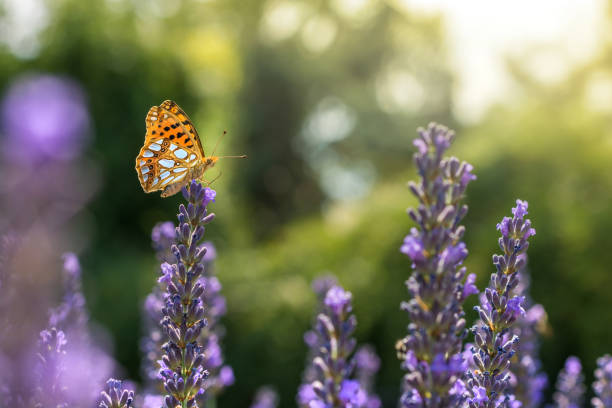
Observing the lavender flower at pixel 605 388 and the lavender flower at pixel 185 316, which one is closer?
the lavender flower at pixel 185 316

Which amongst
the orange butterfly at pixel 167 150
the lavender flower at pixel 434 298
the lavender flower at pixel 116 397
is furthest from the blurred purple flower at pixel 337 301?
the orange butterfly at pixel 167 150

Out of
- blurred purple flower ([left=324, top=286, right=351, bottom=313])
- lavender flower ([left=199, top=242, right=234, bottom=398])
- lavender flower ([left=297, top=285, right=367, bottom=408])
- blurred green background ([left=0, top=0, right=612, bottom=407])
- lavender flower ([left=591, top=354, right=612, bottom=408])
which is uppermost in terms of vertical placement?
blurred green background ([left=0, top=0, right=612, bottom=407])

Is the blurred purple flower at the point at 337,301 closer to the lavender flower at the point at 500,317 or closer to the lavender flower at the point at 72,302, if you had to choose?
the lavender flower at the point at 500,317

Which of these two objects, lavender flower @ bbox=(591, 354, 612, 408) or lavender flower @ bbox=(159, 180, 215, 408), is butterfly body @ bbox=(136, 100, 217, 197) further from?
lavender flower @ bbox=(591, 354, 612, 408)

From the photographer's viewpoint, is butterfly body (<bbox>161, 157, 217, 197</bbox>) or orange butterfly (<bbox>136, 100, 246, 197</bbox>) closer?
butterfly body (<bbox>161, 157, 217, 197</bbox>)

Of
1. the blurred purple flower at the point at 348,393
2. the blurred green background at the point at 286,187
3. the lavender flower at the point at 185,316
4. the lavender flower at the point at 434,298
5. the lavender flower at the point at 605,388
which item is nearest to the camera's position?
the lavender flower at the point at 434,298

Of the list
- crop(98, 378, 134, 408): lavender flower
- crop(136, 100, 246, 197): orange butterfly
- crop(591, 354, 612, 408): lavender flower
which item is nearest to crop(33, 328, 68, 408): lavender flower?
crop(98, 378, 134, 408): lavender flower

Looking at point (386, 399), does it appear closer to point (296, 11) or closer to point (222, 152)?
point (222, 152)
